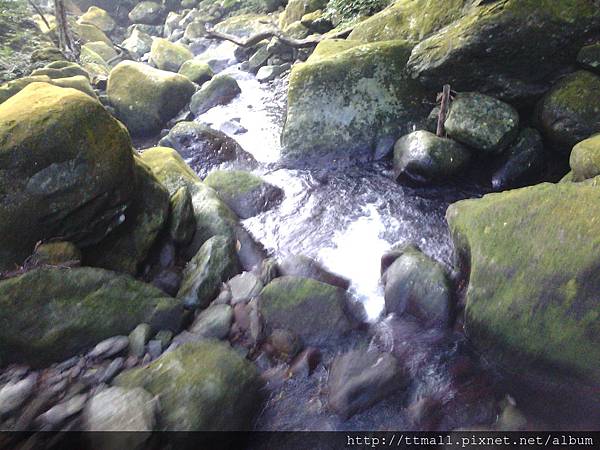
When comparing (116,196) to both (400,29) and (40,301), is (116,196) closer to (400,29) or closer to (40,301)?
(40,301)

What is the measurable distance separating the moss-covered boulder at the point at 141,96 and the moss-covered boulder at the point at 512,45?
864cm

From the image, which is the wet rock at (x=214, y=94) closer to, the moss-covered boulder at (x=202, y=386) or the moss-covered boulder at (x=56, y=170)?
the moss-covered boulder at (x=56, y=170)

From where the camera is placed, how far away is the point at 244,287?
5.09m

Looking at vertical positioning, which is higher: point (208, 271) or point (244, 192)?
point (208, 271)

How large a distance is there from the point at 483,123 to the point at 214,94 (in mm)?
Result: 9525

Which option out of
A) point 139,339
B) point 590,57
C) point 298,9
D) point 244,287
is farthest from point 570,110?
point 298,9

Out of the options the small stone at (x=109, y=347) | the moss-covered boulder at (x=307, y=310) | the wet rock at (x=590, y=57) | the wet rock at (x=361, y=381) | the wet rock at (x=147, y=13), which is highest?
the wet rock at (x=147, y=13)

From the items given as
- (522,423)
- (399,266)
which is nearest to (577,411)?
(522,423)

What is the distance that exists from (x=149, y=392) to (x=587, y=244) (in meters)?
4.53

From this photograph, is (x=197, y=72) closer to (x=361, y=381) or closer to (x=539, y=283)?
(x=361, y=381)

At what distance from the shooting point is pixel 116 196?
16.0 feet

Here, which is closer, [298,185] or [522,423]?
[522,423]

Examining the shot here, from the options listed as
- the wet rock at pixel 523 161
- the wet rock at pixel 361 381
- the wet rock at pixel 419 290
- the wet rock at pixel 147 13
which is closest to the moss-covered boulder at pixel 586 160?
the wet rock at pixel 523 161

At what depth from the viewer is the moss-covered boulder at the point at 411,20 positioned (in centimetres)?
803
